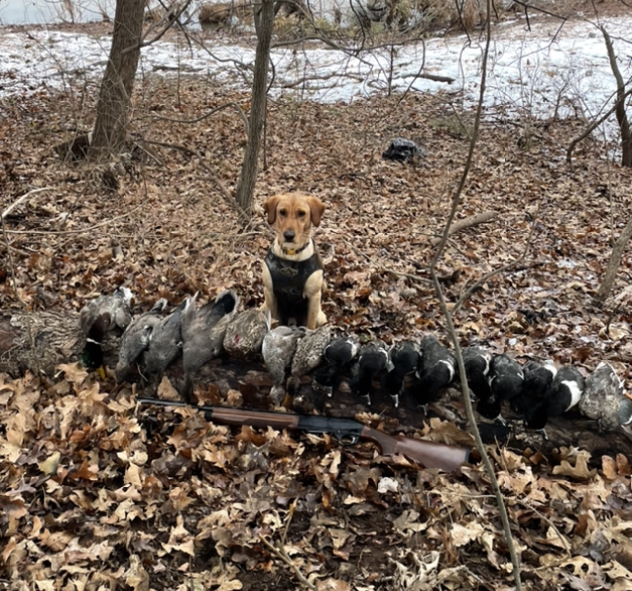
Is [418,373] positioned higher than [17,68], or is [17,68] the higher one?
[17,68]

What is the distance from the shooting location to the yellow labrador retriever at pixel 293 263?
13.1 feet

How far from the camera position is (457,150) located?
1170 centimetres

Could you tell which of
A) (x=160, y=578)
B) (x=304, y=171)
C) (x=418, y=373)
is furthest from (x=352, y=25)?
(x=160, y=578)

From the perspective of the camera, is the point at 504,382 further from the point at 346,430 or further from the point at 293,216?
the point at 293,216

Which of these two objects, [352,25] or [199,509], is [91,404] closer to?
[199,509]

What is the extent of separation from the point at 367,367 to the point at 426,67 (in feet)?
47.5

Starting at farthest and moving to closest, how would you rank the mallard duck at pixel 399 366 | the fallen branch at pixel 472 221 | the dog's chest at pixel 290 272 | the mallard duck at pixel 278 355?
the fallen branch at pixel 472 221, the dog's chest at pixel 290 272, the mallard duck at pixel 278 355, the mallard duck at pixel 399 366

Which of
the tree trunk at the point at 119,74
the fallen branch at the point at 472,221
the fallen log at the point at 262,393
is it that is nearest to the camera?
the fallen log at the point at 262,393

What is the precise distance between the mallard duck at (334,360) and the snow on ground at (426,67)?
10.4 meters

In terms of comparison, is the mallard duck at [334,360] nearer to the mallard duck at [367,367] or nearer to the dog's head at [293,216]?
the mallard duck at [367,367]

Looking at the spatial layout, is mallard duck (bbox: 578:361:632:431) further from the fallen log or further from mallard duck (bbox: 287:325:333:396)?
mallard duck (bbox: 287:325:333:396)

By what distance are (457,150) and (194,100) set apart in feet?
22.1

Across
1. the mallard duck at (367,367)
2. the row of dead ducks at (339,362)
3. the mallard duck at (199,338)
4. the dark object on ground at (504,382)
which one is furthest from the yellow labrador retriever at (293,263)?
the dark object on ground at (504,382)

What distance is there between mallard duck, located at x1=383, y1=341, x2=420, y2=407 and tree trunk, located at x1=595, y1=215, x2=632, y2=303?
345cm
